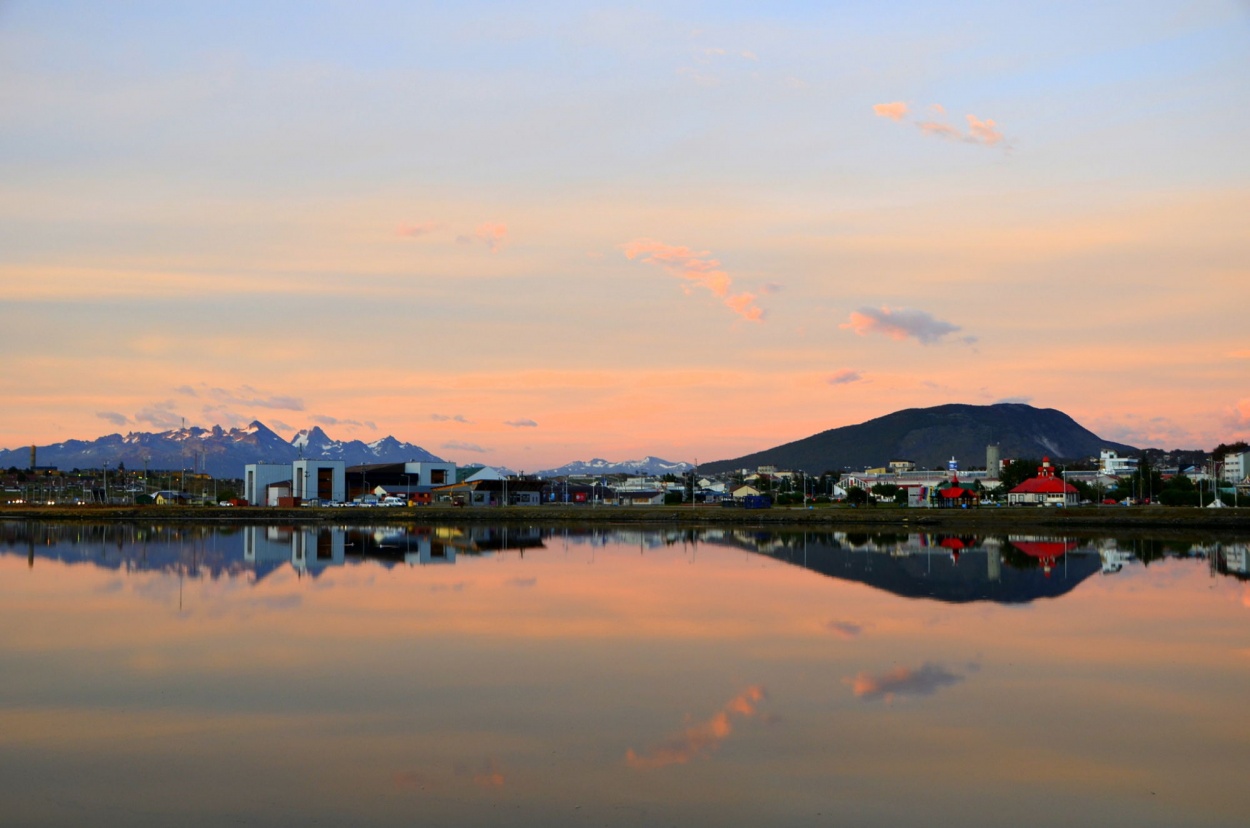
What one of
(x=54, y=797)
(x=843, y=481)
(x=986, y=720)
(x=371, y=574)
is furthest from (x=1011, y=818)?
(x=843, y=481)

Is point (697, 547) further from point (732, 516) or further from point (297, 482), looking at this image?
point (297, 482)

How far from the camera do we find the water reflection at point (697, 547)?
36188 mm

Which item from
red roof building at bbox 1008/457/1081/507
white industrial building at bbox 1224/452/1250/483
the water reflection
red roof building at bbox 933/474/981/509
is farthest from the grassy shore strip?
white industrial building at bbox 1224/452/1250/483

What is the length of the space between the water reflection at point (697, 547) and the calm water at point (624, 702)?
2526mm

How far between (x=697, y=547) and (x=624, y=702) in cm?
3810

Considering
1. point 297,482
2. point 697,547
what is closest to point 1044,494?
point 697,547

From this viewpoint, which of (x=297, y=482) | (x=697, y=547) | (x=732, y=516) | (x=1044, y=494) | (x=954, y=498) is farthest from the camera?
(x=297, y=482)

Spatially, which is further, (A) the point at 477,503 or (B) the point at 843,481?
(B) the point at 843,481

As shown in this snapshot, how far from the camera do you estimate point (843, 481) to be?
18712cm

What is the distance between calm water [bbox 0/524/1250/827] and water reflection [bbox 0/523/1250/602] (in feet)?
8.29

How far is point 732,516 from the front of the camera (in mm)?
85312

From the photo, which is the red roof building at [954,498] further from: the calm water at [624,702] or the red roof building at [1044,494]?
the calm water at [624,702]

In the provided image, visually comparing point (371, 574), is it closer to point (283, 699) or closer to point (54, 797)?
point (283, 699)

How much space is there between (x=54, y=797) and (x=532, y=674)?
8.24m
